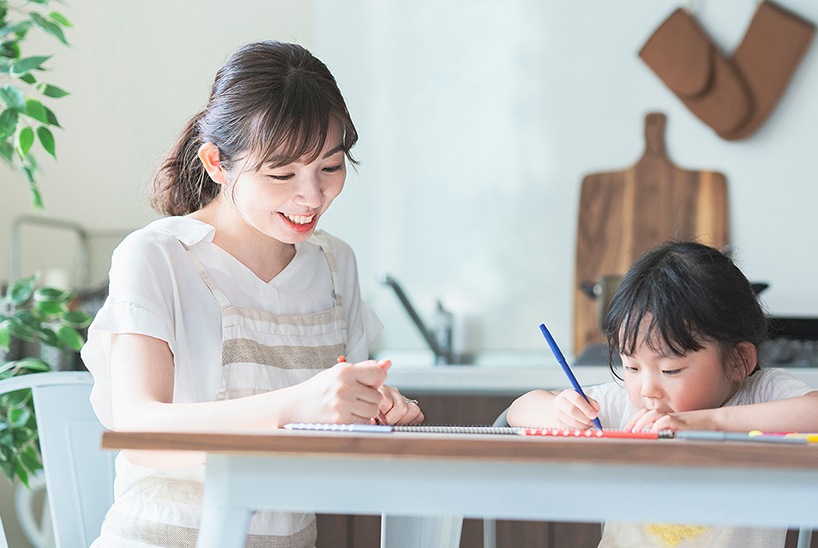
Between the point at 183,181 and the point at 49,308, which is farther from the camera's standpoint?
the point at 49,308

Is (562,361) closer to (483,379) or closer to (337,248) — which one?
(337,248)

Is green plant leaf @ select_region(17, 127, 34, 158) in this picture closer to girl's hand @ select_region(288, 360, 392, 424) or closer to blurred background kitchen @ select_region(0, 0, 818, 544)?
girl's hand @ select_region(288, 360, 392, 424)

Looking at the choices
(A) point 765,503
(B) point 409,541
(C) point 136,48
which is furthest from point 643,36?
(A) point 765,503

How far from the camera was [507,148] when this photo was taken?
8.99 ft

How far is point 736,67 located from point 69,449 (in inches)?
92.1

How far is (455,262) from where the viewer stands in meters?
2.76

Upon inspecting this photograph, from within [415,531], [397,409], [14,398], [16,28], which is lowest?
[415,531]

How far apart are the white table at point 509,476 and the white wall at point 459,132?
2.08m

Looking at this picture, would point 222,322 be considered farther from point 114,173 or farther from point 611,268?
point 114,173

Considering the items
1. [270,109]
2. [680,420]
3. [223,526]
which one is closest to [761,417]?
[680,420]

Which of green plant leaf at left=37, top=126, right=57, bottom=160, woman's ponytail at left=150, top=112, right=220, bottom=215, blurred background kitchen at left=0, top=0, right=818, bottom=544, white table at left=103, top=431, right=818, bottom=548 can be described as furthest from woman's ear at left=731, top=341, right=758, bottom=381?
blurred background kitchen at left=0, top=0, right=818, bottom=544

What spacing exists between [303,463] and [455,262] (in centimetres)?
212

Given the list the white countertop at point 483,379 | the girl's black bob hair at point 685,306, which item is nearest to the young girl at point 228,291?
the girl's black bob hair at point 685,306

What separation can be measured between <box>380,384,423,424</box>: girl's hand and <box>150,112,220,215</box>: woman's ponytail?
1.77ft
